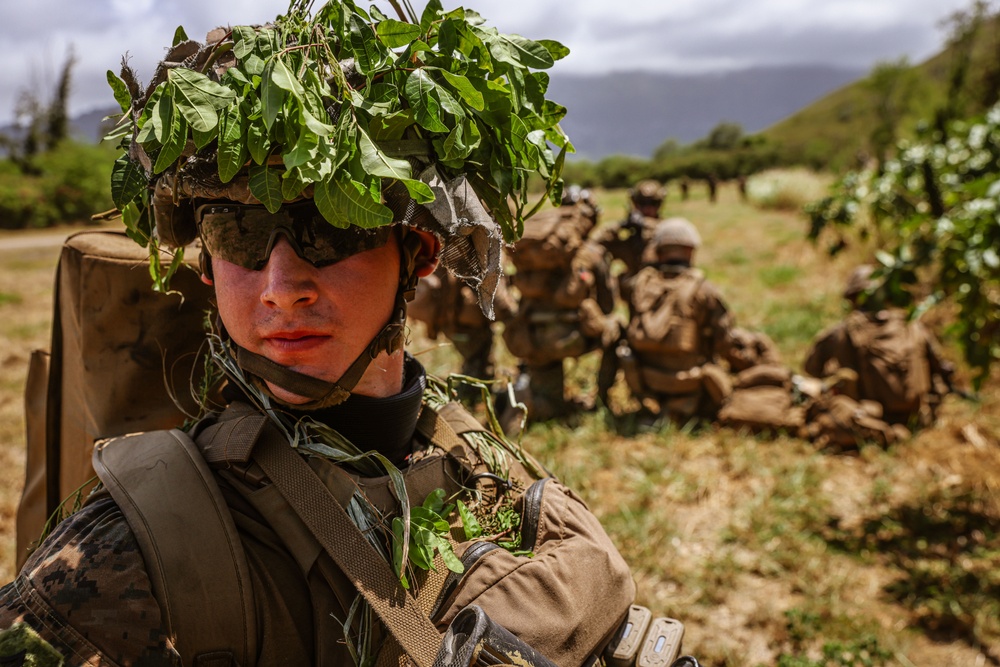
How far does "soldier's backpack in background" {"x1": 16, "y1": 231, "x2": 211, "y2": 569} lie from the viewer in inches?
84.0

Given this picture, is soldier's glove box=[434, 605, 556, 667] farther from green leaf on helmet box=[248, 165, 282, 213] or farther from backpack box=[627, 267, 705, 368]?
backpack box=[627, 267, 705, 368]

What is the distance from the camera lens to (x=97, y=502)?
1.49m

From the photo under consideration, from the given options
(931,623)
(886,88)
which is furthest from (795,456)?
(886,88)

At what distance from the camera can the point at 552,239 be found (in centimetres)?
634

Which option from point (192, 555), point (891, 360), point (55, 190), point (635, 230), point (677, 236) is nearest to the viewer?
point (192, 555)

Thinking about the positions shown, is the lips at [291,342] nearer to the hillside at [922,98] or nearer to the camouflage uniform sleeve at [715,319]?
the camouflage uniform sleeve at [715,319]

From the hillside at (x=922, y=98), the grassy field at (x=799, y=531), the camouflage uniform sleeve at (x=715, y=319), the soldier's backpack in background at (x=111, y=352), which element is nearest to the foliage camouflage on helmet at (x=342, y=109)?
the soldier's backpack in background at (x=111, y=352)

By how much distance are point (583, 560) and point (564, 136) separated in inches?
42.8

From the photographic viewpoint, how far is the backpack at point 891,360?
21.2 ft

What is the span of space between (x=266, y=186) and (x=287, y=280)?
9.4 inches

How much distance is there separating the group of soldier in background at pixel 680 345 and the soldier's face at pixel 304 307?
473 centimetres

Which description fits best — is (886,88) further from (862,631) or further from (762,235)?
(862,631)

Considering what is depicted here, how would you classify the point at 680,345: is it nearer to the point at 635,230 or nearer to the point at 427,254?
the point at 635,230

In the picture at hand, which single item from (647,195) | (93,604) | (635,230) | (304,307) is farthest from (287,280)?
(647,195)
